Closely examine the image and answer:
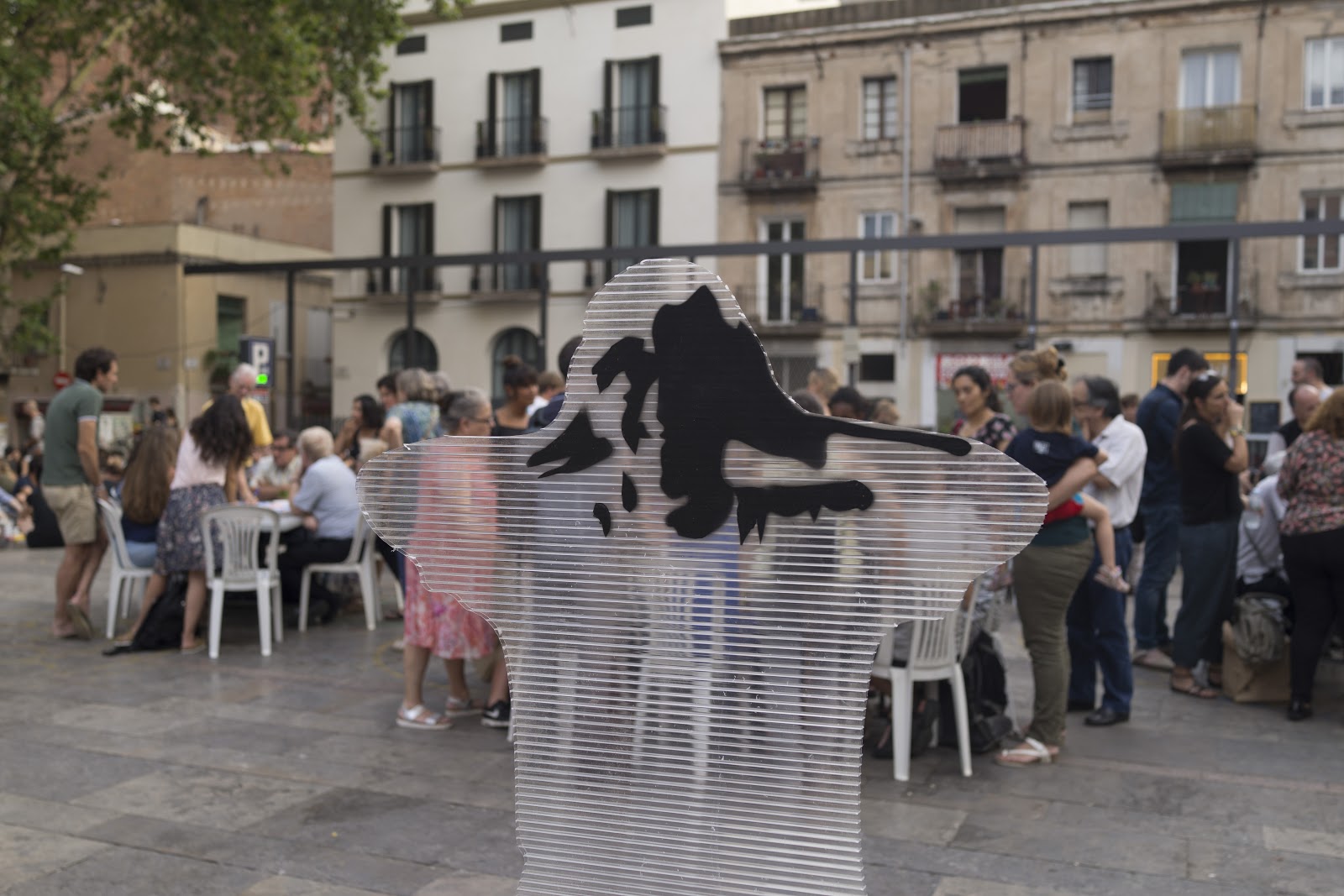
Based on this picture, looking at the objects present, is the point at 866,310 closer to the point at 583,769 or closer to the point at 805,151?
the point at 805,151

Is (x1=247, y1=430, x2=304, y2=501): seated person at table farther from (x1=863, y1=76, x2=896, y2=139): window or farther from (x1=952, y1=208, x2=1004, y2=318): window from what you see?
(x1=863, y1=76, x2=896, y2=139): window

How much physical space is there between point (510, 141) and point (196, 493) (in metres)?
21.0

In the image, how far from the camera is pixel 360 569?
7539mm

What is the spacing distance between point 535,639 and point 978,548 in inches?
38.5

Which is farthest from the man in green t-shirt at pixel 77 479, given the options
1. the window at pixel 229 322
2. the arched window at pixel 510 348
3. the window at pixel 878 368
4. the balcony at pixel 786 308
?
the window at pixel 229 322

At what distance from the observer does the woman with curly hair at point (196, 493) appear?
6.85 meters

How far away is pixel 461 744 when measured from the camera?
520 cm

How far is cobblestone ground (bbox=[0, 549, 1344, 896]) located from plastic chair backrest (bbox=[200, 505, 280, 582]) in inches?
29.8

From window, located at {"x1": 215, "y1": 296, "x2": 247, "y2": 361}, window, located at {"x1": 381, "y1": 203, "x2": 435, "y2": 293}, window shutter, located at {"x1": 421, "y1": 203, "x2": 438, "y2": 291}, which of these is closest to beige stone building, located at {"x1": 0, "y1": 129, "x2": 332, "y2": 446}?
window, located at {"x1": 215, "y1": 296, "x2": 247, "y2": 361}

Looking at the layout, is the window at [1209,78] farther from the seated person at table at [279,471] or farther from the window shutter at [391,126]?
the seated person at table at [279,471]

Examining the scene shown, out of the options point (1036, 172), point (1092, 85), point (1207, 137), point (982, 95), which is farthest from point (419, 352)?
point (1207, 137)

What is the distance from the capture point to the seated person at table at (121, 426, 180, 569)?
7.16 metres

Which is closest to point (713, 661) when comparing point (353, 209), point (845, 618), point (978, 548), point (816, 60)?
point (845, 618)

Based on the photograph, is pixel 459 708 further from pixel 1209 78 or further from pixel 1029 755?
pixel 1209 78
